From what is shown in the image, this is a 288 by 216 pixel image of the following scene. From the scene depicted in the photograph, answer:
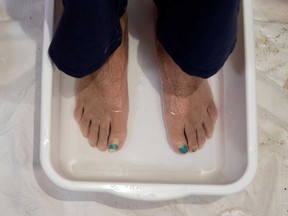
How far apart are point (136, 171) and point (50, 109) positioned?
0.25m

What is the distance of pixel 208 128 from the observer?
1070mm

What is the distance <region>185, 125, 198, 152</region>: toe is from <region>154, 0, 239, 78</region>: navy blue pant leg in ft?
0.89

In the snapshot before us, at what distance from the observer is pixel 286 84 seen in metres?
1.17

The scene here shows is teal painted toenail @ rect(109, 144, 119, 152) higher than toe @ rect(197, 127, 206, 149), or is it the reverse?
toe @ rect(197, 127, 206, 149)

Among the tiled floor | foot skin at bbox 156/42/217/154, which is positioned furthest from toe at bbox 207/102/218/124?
the tiled floor

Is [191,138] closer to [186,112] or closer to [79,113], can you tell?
[186,112]

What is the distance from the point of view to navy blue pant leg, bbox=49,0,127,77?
686 millimetres

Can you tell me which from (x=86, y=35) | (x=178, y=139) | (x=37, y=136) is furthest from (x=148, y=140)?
(x=86, y=35)

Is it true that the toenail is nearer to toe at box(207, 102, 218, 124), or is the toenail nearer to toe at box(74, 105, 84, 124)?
toe at box(74, 105, 84, 124)

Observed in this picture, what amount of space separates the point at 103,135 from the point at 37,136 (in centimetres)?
17

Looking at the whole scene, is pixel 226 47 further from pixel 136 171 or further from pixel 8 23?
pixel 8 23

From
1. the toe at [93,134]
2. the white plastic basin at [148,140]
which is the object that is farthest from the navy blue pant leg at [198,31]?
the toe at [93,134]

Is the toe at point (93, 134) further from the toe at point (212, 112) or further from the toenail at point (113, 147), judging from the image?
the toe at point (212, 112)

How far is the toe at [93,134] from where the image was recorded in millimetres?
1064
